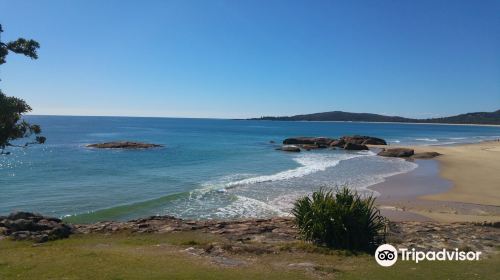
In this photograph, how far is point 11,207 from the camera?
23.4 meters

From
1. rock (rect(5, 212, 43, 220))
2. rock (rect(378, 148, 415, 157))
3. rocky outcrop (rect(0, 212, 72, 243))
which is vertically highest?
rock (rect(5, 212, 43, 220))

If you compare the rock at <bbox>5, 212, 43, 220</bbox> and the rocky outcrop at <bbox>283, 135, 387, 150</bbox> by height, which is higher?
the rock at <bbox>5, 212, 43, 220</bbox>

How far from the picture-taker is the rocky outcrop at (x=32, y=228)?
13445mm

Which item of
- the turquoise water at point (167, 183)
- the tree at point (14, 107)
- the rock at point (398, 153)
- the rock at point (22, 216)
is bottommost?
the turquoise water at point (167, 183)

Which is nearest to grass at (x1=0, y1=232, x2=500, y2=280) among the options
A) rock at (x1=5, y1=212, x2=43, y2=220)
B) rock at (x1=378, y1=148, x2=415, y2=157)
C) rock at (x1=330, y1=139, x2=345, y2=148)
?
rock at (x1=5, y1=212, x2=43, y2=220)

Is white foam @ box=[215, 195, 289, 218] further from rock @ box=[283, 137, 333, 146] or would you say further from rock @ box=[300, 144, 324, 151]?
rock @ box=[283, 137, 333, 146]

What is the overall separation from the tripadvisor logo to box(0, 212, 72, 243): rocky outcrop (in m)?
9.80

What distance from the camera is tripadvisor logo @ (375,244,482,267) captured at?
11262 millimetres

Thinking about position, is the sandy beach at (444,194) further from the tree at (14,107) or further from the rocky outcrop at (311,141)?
the rocky outcrop at (311,141)

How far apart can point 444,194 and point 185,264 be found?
71.8 ft

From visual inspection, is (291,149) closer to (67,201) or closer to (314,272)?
(67,201)

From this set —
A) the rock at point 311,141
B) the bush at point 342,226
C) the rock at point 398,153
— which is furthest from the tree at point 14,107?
the rock at point 311,141

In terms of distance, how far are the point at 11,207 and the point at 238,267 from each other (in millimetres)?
18258

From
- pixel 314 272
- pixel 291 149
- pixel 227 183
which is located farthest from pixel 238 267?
pixel 291 149
